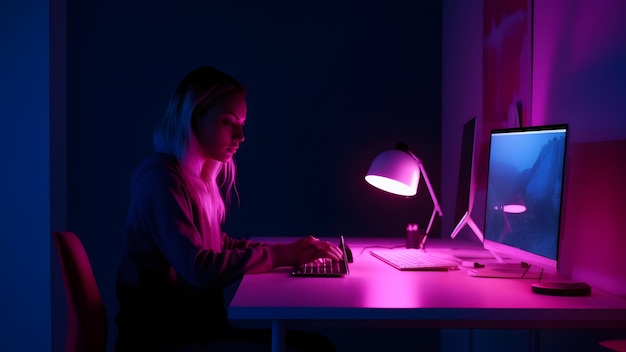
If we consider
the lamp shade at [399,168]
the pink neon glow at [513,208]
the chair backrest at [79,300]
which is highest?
the lamp shade at [399,168]

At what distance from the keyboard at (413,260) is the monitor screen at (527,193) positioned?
0.52 feet

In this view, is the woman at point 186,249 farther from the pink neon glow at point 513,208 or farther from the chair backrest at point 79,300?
the pink neon glow at point 513,208

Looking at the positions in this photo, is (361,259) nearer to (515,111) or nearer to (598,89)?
(515,111)

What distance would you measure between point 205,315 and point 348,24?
2218 mm

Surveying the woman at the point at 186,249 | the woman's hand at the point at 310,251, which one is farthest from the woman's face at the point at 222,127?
the woman's hand at the point at 310,251

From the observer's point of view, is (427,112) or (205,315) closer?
(205,315)

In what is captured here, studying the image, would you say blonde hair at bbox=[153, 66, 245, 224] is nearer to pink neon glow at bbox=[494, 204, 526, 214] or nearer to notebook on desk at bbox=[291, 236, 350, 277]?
notebook on desk at bbox=[291, 236, 350, 277]

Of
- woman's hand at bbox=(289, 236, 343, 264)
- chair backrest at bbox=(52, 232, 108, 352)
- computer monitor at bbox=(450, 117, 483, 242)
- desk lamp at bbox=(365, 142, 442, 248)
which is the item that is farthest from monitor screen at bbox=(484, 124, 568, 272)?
chair backrest at bbox=(52, 232, 108, 352)

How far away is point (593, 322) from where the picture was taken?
1330 millimetres

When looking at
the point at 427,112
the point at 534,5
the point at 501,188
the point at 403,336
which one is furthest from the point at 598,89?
the point at 403,336

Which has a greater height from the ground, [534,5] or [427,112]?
[534,5]

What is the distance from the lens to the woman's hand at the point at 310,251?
1772 mm

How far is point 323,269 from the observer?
1769 mm

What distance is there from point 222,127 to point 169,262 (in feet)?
1.46
